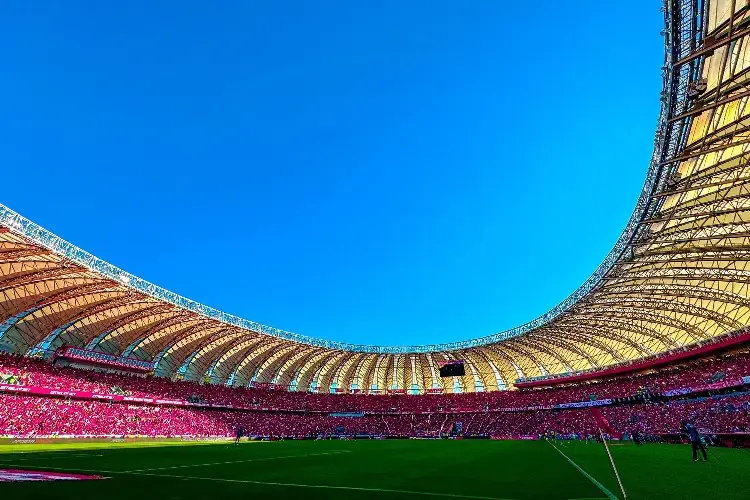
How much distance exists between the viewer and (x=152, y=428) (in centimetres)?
5334

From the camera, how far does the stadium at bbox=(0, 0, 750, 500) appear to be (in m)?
15.2

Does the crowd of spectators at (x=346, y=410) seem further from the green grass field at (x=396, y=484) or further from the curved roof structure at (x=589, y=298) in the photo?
the green grass field at (x=396, y=484)

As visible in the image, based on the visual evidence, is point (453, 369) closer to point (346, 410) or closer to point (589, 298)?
point (346, 410)

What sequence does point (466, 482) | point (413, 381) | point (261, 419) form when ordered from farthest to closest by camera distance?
1. point (413, 381)
2. point (261, 419)
3. point (466, 482)

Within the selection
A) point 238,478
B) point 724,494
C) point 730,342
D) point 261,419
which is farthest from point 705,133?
point 261,419

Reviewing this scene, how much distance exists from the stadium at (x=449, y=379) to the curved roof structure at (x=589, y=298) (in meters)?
0.17

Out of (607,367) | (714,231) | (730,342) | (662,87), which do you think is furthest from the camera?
(607,367)

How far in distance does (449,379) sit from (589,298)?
52536mm

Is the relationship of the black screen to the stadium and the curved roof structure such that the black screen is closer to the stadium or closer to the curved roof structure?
the stadium

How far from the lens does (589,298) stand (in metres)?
44.6

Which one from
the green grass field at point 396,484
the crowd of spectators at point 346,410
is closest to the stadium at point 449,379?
the green grass field at point 396,484

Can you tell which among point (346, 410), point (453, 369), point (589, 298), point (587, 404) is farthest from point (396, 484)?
point (346, 410)

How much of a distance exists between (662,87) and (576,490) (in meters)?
18.2

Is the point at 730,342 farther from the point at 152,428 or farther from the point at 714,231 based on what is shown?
the point at 152,428
